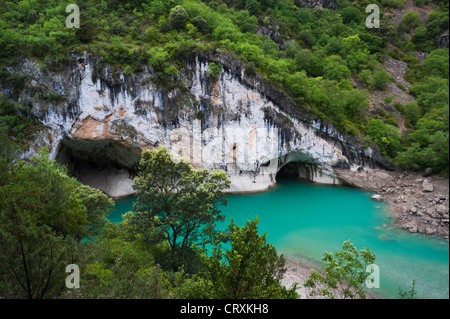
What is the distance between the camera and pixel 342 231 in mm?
15820

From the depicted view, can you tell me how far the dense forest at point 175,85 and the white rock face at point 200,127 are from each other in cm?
152

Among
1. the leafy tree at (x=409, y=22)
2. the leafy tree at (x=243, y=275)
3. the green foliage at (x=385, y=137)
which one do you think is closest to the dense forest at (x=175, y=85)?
the leafy tree at (x=243, y=275)

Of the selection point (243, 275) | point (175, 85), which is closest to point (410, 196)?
point (243, 275)

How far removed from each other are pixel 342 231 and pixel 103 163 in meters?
Answer: 21.2

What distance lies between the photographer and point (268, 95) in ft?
74.9

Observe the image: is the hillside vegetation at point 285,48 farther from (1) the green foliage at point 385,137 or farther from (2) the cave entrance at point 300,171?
(2) the cave entrance at point 300,171

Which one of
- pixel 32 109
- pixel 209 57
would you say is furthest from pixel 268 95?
pixel 32 109

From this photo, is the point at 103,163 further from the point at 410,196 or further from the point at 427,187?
the point at 427,187

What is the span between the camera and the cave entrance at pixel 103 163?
70.6ft

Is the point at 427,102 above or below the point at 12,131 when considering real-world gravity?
above

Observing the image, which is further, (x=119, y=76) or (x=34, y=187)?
(x=119, y=76)

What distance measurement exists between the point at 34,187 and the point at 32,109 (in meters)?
14.6

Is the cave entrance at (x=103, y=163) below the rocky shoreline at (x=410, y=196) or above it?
above
